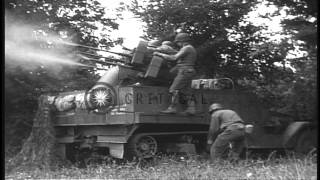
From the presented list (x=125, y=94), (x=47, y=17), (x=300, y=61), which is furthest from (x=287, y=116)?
(x=47, y=17)

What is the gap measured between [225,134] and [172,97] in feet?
5.20

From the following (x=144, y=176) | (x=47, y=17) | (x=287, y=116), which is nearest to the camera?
(x=47, y=17)

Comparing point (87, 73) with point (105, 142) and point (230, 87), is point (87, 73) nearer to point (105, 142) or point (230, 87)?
point (105, 142)

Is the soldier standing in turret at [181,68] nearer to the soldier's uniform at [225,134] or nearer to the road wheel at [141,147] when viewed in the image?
the road wheel at [141,147]

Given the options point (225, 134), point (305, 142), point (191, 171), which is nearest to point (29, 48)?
point (191, 171)

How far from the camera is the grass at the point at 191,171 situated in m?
7.30

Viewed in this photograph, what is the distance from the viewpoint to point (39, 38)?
22.2 ft

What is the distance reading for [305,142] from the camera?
11.6 metres

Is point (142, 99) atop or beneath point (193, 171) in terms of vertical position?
atop

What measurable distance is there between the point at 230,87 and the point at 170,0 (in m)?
2.91

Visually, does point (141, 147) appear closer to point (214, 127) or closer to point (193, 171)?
point (214, 127)

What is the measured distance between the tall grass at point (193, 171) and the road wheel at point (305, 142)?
239 centimetres

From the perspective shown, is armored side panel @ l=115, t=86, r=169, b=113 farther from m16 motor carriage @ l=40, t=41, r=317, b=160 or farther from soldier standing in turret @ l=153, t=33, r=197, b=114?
soldier standing in turret @ l=153, t=33, r=197, b=114

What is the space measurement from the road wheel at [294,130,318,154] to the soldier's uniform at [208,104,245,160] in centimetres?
173
